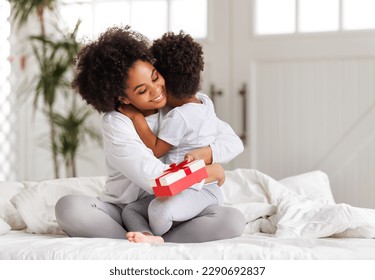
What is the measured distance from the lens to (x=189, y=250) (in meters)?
1.64

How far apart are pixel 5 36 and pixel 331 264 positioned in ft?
11.1

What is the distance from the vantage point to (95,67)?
193cm

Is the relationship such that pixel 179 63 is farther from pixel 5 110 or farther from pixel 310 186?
pixel 5 110

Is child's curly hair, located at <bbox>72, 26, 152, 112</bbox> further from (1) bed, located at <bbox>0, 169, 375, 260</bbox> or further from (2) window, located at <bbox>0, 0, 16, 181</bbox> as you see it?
(2) window, located at <bbox>0, 0, 16, 181</bbox>

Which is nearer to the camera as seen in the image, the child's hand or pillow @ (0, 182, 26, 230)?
the child's hand

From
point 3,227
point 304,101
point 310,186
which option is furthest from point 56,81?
Result: point 3,227

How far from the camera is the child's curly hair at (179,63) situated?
76.8 inches

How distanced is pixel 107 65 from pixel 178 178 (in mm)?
406

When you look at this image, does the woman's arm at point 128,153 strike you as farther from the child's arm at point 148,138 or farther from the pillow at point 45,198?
the pillow at point 45,198

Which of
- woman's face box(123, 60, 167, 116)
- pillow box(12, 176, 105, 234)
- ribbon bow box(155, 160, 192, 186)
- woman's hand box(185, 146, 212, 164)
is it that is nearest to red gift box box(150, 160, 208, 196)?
ribbon bow box(155, 160, 192, 186)

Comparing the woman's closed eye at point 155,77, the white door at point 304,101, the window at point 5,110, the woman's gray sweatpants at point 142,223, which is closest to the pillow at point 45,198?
the woman's gray sweatpants at point 142,223

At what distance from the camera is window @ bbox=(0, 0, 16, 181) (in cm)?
439

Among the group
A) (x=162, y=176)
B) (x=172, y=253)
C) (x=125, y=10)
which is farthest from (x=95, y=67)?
(x=125, y=10)

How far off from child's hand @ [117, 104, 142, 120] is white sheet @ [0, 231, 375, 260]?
39 centimetres
